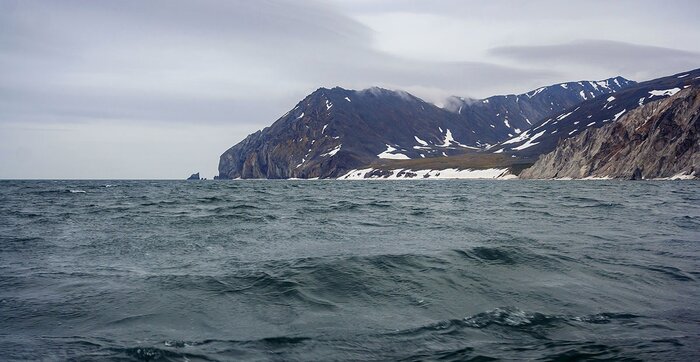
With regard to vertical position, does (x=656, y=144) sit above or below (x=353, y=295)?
above

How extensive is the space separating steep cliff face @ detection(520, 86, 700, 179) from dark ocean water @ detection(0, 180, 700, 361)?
160 meters

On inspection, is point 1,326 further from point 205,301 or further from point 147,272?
point 147,272

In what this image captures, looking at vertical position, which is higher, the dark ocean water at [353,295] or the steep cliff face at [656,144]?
the steep cliff face at [656,144]

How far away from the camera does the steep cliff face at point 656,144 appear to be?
158 metres

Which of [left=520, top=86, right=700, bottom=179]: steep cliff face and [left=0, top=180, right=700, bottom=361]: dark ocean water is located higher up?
[left=520, top=86, right=700, bottom=179]: steep cliff face

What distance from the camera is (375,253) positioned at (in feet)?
61.0

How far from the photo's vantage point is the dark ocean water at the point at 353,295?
9.17 metres

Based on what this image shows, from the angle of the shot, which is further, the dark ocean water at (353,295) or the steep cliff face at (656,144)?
the steep cliff face at (656,144)

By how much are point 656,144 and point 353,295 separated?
187021mm

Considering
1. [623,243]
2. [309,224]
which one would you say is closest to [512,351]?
[623,243]

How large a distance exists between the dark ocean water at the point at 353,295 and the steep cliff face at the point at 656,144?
525ft

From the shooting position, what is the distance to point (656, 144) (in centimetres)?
16700

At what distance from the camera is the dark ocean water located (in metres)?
9.17

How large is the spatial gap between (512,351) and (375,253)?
390 inches
